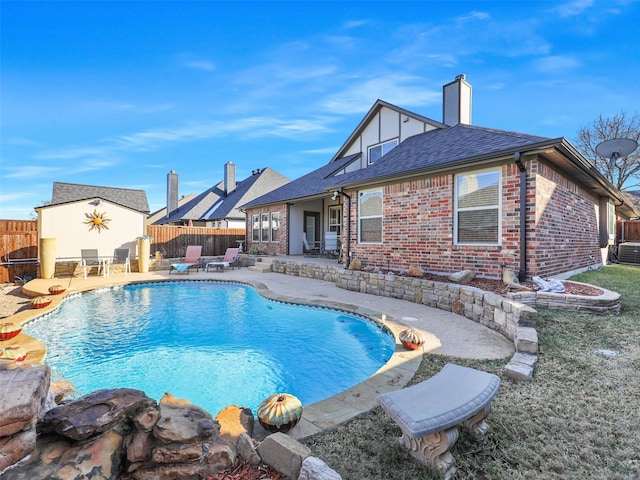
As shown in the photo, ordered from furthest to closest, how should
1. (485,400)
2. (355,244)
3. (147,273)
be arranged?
1. (147,273)
2. (355,244)
3. (485,400)

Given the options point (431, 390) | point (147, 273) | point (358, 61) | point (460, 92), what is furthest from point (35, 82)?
point (460, 92)

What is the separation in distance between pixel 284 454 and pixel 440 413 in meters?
1.04

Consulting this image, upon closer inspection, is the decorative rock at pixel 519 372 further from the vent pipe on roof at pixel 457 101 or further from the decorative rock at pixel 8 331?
the vent pipe on roof at pixel 457 101

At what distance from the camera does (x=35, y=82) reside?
8.52 m

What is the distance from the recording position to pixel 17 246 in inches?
459

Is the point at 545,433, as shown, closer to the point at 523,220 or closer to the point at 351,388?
the point at 351,388

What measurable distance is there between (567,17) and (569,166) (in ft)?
14.6


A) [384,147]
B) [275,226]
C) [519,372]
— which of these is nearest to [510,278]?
[519,372]

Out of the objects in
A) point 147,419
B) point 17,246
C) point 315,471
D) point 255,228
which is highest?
point 255,228

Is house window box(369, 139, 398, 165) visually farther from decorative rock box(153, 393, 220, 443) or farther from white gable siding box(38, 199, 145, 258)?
decorative rock box(153, 393, 220, 443)

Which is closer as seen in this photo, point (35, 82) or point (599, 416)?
point (599, 416)

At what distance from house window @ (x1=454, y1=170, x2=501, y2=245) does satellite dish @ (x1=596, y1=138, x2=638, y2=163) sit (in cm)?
461

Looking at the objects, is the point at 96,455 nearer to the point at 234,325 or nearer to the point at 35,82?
the point at 234,325

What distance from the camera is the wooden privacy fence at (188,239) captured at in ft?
53.5
